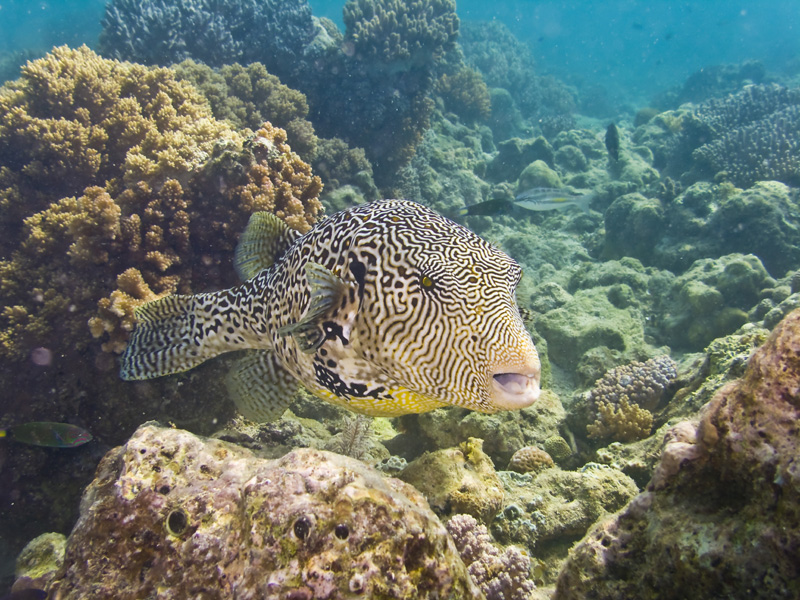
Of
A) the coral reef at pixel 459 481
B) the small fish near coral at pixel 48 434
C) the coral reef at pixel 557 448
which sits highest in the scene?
the coral reef at pixel 557 448

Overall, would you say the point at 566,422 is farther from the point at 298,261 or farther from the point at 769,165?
the point at 769,165

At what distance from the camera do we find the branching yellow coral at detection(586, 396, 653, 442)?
5344mm

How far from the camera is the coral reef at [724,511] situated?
1.51 meters

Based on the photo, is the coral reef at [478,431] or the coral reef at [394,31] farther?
the coral reef at [394,31]

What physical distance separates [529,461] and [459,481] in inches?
54.9

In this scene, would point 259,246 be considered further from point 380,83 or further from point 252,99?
point 380,83

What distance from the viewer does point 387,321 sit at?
2.46 metres

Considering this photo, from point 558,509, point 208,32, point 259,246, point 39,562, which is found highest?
point 208,32

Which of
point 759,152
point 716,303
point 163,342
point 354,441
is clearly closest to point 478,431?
point 354,441

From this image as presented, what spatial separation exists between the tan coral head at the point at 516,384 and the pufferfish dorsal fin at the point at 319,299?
1072 mm

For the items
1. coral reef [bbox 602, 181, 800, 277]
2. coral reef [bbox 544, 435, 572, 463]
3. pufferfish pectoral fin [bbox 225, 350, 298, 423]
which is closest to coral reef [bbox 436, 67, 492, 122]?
coral reef [bbox 602, 181, 800, 277]

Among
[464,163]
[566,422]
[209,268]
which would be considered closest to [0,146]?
[209,268]

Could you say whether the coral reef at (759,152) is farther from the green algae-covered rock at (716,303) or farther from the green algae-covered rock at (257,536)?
the green algae-covered rock at (257,536)

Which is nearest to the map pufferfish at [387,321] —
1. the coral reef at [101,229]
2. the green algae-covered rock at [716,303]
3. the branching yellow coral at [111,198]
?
→ the coral reef at [101,229]
